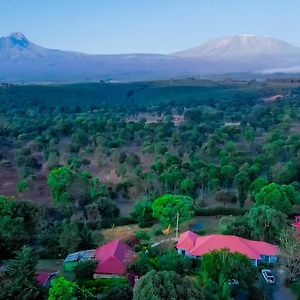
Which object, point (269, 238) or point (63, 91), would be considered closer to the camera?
point (269, 238)

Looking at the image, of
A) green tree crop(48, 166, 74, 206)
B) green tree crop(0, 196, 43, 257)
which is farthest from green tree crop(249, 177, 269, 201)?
green tree crop(0, 196, 43, 257)

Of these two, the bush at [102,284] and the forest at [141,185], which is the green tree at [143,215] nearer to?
the forest at [141,185]

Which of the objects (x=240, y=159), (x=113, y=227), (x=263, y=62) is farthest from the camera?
(x=263, y=62)

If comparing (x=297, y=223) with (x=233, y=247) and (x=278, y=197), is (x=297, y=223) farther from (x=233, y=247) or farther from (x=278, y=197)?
(x=233, y=247)

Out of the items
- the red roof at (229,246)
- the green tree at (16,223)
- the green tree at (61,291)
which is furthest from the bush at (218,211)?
the green tree at (61,291)

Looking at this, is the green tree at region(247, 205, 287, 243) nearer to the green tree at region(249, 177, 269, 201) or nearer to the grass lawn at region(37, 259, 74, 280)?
the green tree at region(249, 177, 269, 201)

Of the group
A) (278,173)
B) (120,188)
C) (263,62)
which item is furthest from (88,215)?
(263,62)

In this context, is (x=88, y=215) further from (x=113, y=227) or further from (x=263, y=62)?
(x=263, y=62)
